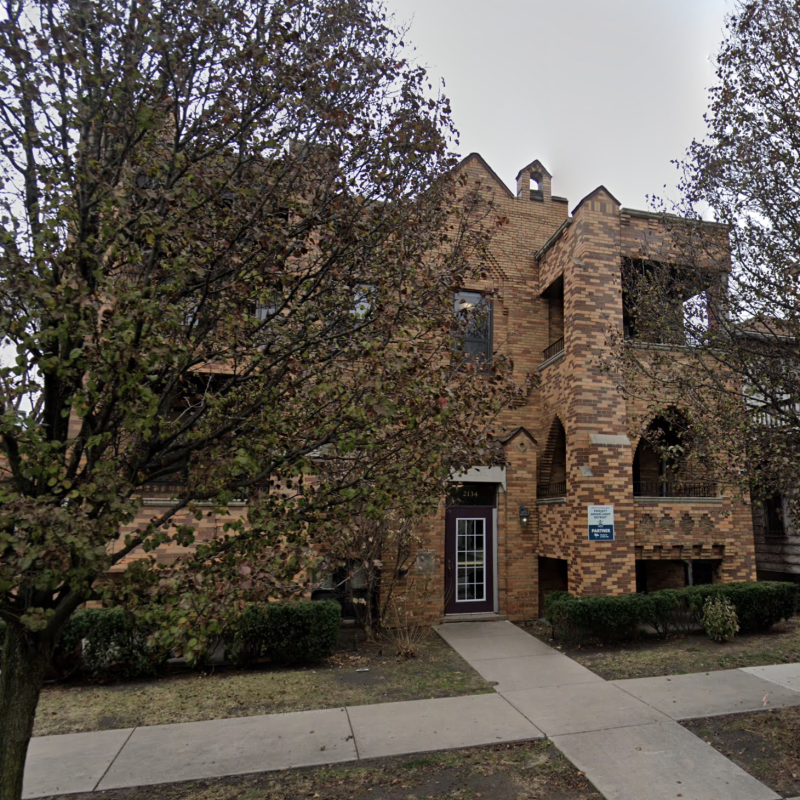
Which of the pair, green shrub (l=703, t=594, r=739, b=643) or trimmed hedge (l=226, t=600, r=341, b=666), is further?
green shrub (l=703, t=594, r=739, b=643)

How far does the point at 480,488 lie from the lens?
12.4 metres

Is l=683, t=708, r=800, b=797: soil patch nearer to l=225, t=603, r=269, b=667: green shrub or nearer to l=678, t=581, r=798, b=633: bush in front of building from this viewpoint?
l=678, t=581, r=798, b=633: bush in front of building

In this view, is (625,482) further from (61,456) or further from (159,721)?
(61,456)

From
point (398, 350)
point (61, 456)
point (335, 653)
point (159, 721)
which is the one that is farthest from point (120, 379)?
point (335, 653)

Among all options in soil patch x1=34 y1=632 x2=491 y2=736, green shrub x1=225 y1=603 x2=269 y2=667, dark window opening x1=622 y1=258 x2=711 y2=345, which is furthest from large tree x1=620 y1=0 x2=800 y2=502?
green shrub x1=225 y1=603 x2=269 y2=667

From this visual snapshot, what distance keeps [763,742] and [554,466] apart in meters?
7.58

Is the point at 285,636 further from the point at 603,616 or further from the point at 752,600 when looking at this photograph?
the point at 752,600

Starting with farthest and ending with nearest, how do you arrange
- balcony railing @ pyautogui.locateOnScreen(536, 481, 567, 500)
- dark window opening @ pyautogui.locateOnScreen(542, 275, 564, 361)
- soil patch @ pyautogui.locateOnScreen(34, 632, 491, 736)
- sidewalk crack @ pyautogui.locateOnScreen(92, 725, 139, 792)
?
dark window opening @ pyautogui.locateOnScreen(542, 275, 564, 361) < balcony railing @ pyautogui.locateOnScreen(536, 481, 567, 500) < soil patch @ pyautogui.locateOnScreen(34, 632, 491, 736) < sidewalk crack @ pyautogui.locateOnScreen(92, 725, 139, 792)

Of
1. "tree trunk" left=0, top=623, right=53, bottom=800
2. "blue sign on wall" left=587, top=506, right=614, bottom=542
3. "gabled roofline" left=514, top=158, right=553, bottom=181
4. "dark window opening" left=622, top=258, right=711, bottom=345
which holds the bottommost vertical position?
"tree trunk" left=0, top=623, right=53, bottom=800

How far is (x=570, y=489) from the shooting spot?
36.7 ft

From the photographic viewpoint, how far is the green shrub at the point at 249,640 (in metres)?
8.25

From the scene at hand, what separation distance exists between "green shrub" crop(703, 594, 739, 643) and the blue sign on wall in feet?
6.38

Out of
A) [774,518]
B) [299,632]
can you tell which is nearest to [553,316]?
[774,518]

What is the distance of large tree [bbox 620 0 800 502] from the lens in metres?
5.82
